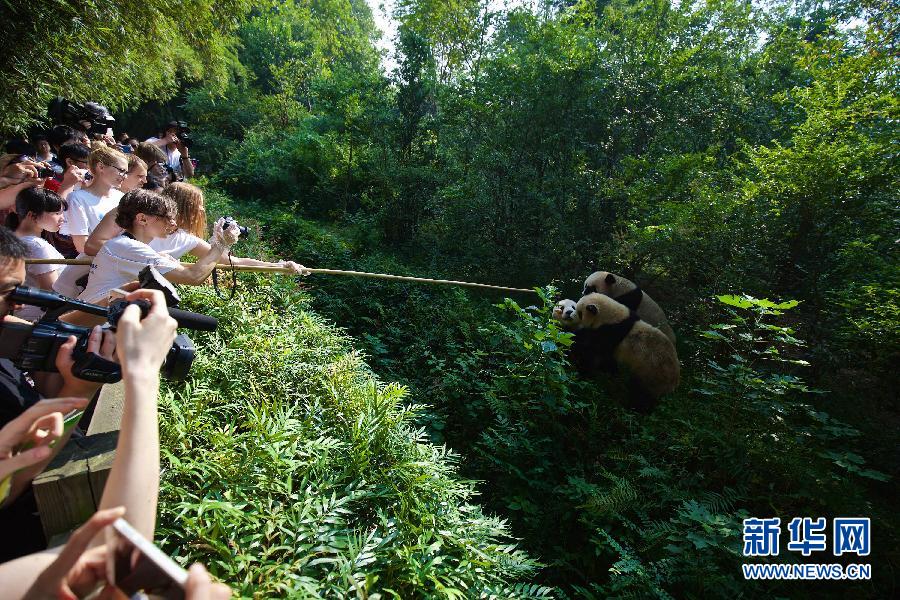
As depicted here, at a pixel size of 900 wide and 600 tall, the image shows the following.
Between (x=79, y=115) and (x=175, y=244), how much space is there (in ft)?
17.5

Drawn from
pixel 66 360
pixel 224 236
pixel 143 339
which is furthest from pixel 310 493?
pixel 224 236

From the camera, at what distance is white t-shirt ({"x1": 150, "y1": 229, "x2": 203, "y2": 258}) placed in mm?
3186

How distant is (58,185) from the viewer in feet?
15.3

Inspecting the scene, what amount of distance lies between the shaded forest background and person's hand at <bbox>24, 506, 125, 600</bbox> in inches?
107

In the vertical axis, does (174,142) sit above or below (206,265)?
above

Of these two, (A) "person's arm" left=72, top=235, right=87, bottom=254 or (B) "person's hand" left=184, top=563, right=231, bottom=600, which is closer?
Result: (B) "person's hand" left=184, top=563, right=231, bottom=600

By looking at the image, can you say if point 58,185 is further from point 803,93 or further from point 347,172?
point 803,93

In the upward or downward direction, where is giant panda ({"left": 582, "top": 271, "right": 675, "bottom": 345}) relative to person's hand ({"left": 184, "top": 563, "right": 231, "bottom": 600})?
upward

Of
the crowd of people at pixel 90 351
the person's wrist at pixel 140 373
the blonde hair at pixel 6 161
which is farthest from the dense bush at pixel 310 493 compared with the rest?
the blonde hair at pixel 6 161

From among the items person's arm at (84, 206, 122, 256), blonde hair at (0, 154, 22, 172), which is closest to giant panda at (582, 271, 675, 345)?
person's arm at (84, 206, 122, 256)

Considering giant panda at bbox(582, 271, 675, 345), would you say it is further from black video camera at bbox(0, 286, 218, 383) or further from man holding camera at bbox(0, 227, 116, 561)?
man holding camera at bbox(0, 227, 116, 561)

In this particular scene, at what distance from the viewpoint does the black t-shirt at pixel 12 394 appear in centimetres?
147

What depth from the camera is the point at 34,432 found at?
118cm

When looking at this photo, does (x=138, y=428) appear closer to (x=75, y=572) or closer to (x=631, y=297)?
(x=75, y=572)
